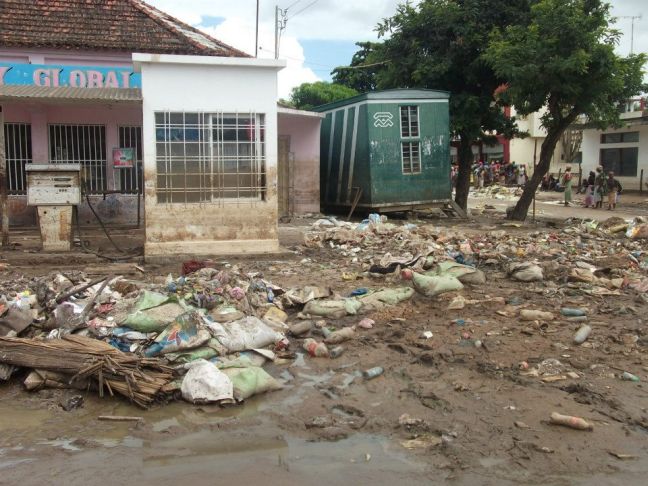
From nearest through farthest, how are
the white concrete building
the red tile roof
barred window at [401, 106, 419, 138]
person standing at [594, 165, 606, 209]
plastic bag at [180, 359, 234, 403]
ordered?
plastic bag at [180, 359, 234, 403] < the red tile roof < barred window at [401, 106, 419, 138] < person standing at [594, 165, 606, 209] < the white concrete building

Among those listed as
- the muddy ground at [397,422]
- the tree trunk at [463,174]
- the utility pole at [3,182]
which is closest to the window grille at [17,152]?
the utility pole at [3,182]

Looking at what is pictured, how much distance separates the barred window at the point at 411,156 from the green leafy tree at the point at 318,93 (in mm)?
19653

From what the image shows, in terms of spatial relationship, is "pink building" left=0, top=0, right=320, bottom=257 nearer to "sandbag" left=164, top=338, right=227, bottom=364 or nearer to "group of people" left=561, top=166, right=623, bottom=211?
"sandbag" left=164, top=338, right=227, bottom=364

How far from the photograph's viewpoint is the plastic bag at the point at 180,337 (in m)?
4.89

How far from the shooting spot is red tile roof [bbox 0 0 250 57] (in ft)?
42.5

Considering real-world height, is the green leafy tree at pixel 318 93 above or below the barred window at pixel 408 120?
above

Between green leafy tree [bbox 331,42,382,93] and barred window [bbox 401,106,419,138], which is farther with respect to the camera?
green leafy tree [bbox 331,42,382,93]

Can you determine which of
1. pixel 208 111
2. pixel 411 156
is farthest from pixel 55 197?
pixel 411 156

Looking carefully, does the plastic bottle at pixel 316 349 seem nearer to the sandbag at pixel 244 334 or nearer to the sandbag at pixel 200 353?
the sandbag at pixel 244 334

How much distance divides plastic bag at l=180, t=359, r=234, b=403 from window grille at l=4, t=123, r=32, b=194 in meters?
9.45

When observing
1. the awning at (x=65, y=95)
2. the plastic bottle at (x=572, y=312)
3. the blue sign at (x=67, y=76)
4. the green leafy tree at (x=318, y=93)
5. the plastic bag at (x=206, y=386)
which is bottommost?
the plastic bag at (x=206, y=386)

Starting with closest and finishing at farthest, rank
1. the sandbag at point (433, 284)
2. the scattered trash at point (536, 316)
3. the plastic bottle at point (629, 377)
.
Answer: the plastic bottle at point (629, 377), the scattered trash at point (536, 316), the sandbag at point (433, 284)

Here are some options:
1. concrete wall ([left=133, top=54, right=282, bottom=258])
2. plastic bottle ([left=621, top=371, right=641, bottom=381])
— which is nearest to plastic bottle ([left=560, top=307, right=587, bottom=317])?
plastic bottle ([left=621, top=371, right=641, bottom=381])

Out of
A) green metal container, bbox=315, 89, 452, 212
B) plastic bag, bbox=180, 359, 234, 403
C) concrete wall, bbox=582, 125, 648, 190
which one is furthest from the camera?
concrete wall, bbox=582, 125, 648, 190
